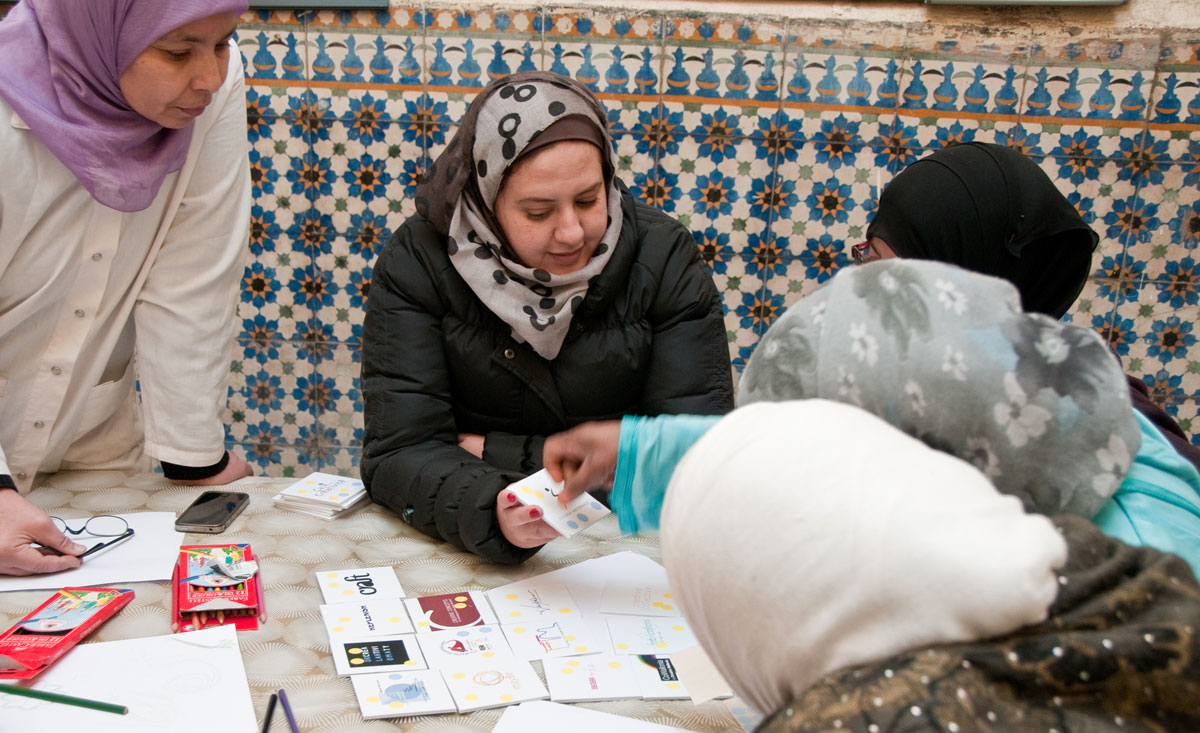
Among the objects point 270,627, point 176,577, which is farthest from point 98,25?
point 270,627

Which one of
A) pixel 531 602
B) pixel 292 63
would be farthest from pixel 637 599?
pixel 292 63

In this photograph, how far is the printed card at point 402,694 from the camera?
3.40 ft

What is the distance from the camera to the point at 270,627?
3.96 feet

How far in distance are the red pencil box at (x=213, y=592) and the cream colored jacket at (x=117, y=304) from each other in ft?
1.35

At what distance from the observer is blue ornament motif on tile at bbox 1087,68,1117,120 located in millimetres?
2277

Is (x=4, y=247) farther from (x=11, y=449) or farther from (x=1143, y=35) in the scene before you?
(x=1143, y=35)

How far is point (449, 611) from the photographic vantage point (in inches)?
49.4

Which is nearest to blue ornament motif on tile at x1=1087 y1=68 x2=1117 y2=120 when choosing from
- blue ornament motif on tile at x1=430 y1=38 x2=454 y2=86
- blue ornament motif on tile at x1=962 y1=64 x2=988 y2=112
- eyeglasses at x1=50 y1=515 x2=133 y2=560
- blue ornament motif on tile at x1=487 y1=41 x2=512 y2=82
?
blue ornament motif on tile at x1=962 y1=64 x2=988 y2=112

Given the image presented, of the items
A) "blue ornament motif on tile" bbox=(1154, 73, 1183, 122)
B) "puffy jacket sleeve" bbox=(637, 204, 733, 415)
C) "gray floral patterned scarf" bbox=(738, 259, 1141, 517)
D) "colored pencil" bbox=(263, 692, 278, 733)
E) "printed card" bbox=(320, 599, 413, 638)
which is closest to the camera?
"gray floral patterned scarf" bbox=(738, 259, 1141, 517)

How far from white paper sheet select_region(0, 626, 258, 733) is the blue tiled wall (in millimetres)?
1586

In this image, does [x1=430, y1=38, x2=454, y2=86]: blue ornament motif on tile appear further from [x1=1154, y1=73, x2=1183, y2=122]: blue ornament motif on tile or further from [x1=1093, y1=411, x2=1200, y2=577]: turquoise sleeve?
[x1=1093, y1=411, x2=1200, y2=577]: turquoise sleeve

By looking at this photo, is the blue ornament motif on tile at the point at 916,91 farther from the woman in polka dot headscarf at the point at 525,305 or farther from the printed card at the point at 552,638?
the printed card at the point at 552,638

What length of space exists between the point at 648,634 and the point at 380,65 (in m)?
1.81

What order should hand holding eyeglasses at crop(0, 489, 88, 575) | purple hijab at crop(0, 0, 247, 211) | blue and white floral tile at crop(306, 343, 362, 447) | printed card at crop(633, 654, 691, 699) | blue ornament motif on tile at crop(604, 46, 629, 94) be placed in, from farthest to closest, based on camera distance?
blue and white floral tile at crop(306, 343, 362, 447) → blue ornament motif on tile at crop(604, 46, 629, 94) → purple hijab at crop(0, 0, 247, 211) → hand holding eyeglasses at crop(0, 489, 88, 575) → printed card at crop(633, 654, 691, 699)
